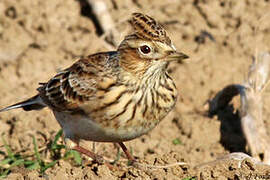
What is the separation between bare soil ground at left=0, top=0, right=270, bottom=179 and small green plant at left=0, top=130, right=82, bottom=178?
0.15 meters

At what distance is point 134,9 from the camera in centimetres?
1040

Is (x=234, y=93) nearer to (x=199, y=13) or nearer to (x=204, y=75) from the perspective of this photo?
(x=204, y=75)

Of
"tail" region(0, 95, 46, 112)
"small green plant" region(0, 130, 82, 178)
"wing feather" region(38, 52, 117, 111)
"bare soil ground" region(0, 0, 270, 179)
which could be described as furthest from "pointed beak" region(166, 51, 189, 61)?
"tail" region(0, 95, 46, 112)

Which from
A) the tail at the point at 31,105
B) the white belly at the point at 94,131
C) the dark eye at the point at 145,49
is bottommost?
the white belly at the point at 94,131

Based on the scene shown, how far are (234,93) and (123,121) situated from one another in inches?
113

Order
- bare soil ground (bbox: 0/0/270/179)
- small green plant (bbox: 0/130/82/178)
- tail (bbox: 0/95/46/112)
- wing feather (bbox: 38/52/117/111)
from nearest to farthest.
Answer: wing feather (bbox: 38/52/117/111) → small green plant (bbox: 0/130/82/178) → tail (bbox: 0/95/46/112) → bare soil ground (bbox: 0/0/270/179)

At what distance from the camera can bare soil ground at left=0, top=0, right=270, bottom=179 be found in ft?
26.0

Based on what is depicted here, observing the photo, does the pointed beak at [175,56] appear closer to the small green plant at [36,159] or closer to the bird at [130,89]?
the bird at [130,89]

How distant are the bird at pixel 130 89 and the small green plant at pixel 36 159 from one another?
0.65 meters

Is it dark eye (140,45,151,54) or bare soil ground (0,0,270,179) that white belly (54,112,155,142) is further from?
bare soil ground (0,0,270,179)

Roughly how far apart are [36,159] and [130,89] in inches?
77.4

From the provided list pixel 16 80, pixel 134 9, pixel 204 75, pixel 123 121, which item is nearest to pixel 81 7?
pixel 134 9

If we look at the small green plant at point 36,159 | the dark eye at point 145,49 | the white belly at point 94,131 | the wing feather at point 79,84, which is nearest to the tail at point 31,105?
the wing feather at point 79,84

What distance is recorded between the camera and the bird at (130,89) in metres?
5.63
